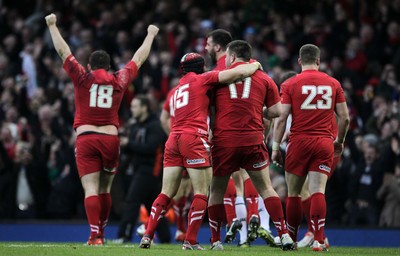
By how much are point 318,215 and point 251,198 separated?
1.52 m

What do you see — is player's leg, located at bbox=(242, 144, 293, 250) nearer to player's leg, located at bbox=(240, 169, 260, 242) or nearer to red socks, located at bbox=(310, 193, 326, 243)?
red socks, located at bbox=(310, 193, 326, 243)

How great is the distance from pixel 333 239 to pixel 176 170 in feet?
20.1

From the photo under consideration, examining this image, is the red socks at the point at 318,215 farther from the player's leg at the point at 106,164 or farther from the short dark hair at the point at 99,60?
the short dark hair at the point at 99,60

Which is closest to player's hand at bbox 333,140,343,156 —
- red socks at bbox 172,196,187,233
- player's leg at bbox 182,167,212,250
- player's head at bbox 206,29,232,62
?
player's head at bbox 206,29,232,62

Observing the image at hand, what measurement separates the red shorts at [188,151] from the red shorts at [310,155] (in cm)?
119

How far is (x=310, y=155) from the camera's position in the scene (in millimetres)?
13758

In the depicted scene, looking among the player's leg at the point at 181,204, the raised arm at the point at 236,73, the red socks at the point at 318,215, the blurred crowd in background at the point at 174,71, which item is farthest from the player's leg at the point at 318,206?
the blurred crowd in background at the point at 174,71

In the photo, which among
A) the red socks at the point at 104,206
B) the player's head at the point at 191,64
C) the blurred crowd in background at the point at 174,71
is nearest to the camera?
the player's head at the point at 191,64

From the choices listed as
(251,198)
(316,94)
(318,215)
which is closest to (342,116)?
(316,94)

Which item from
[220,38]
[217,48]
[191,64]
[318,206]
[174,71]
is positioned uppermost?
[220,38]

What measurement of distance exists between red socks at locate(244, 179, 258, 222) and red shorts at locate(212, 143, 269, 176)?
1352mm

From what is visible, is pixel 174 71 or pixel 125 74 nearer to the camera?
pixel 125 74

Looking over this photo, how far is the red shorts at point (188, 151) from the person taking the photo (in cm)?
1315

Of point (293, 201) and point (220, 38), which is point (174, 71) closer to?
point (220, 38)
